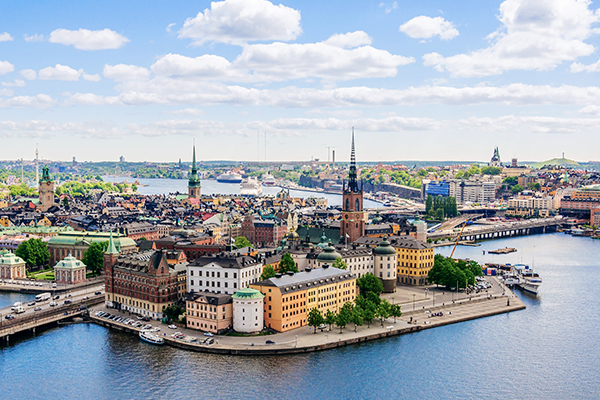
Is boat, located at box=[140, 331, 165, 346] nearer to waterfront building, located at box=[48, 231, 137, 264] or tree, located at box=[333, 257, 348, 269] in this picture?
tree, located at box=[333, 257, 348, 269]

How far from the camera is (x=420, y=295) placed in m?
69.4

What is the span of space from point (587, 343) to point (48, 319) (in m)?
45.7

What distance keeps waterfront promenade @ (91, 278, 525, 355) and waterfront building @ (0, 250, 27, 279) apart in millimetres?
20478

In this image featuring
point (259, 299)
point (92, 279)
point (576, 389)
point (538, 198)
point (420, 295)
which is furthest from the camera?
point (538, 198)

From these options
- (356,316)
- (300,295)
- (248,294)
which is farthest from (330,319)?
(248,294)

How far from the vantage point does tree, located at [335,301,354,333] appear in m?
→ 55.3

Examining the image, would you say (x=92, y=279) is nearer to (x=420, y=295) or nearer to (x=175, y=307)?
(x=175, y=307)

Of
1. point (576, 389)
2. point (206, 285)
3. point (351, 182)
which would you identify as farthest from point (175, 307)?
point (351, 182)

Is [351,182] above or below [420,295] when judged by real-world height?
above

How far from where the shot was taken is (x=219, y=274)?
2354 inches

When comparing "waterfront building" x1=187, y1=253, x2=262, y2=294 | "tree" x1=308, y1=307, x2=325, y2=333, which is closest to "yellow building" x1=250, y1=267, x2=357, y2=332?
"tree" x1=308, y1=307, x2=325, y2=333

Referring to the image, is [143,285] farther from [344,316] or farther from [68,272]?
[344,316]


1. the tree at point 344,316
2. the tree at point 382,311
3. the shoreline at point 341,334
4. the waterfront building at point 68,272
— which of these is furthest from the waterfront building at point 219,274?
the waterfront building at point 68,272

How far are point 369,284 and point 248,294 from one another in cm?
1571
